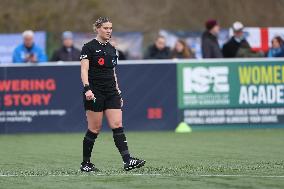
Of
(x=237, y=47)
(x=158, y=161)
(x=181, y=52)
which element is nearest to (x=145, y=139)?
(x=181, y=52)

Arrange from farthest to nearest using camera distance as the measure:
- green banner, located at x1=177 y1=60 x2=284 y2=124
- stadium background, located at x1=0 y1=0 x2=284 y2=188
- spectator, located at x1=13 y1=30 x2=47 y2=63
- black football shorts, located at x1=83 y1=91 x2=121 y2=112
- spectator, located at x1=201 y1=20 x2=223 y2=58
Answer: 1. spectator, located at x1=201 y1=20 x2=223 y2=58
2. green banner, located at x1=177 y1=60 x2=284 y2=124
3. spectator, located at x1=13 y1=30 x2=47 y2=63
4. black football shorts, located at x1=83 y1=91 x2=121 y2=112
5. stadium background, located at x1=0 y1=0 x2=284 y2=188

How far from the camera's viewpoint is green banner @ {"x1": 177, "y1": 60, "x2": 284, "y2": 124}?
22.7 metres

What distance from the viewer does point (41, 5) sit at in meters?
41.4

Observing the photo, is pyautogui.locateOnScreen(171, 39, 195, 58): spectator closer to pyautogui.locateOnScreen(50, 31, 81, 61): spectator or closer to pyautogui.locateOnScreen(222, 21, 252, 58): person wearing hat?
pyautogui.locateOnScreen(222, 21, 252, 58): person wearing hat

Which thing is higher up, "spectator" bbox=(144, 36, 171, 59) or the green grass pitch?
"spectator" bbox=(144, 36, 171, 59)

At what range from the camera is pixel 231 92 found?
75.0 feet

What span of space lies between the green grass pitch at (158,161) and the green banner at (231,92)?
65 cm

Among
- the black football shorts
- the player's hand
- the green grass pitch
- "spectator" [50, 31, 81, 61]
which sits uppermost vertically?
"spectator" [50, 31, 81, 61]

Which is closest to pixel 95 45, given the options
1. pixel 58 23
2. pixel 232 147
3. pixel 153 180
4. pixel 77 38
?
pixel 153 180

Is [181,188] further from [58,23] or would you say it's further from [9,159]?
[58,23]

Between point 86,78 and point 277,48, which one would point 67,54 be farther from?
point 86,78

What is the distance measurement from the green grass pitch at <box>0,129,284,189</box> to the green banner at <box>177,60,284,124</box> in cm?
65

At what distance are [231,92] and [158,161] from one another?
836 centimetres

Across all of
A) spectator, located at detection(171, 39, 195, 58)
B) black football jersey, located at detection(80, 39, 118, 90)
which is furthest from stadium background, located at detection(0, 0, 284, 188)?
black football jersey, located at detection(80, 39, 118, 90)
